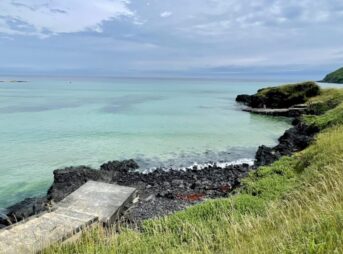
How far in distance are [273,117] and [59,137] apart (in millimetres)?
34438

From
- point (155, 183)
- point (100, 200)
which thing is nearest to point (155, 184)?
point (155, 183)

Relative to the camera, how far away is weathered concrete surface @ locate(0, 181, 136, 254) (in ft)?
27.5

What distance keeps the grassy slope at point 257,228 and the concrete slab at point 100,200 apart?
2.08 metres

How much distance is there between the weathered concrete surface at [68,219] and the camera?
8.39 meters

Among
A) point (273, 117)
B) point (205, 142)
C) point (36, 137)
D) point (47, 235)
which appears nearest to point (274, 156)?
point (205, 142)

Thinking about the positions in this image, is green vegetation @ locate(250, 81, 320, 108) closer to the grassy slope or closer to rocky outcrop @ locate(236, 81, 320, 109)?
rocky outcrop @ locate(236, 81, 320, 109)

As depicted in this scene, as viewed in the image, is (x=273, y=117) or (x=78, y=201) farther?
(x=273, y=117)

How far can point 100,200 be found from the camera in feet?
42.7

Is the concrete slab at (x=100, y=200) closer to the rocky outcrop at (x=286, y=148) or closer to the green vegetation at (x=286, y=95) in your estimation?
the rocky outcrop at (x=286, y=148)

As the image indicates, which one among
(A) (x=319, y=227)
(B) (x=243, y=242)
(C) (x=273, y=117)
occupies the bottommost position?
(C) (x=273, y=117)

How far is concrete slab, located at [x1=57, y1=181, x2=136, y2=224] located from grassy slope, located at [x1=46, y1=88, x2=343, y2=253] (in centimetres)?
208

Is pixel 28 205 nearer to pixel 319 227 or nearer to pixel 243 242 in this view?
pixel 243 242

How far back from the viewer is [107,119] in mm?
46375

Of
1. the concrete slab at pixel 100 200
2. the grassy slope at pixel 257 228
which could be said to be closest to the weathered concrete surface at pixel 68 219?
the concrete slab at pixel 100 200
